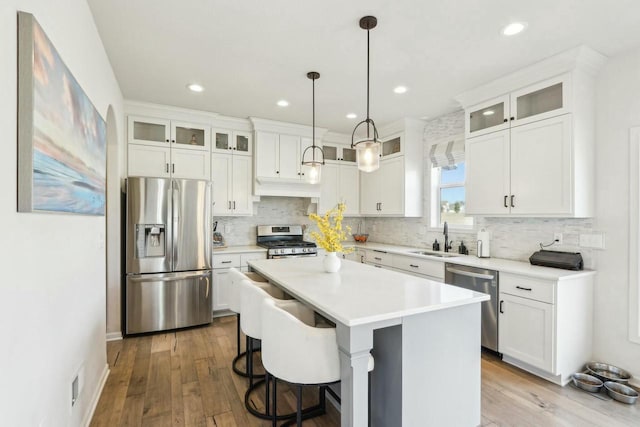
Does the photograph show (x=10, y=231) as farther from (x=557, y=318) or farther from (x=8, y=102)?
(x=557, y=318)

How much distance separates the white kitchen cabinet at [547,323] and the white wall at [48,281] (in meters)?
3.17

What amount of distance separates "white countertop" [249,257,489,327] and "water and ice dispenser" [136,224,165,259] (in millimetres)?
1491

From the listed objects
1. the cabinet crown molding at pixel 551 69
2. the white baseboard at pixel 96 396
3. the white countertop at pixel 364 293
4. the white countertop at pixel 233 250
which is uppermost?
the cabinet crown molding at pixel 551 69

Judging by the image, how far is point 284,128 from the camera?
4566 millimetres

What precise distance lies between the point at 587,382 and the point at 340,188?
369cm

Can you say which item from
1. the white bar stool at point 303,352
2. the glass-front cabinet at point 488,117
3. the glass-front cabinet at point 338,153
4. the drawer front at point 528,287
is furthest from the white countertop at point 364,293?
the glass-front cabinet at point 338,153

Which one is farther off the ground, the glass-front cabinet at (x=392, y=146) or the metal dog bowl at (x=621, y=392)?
the glass-front cabinet at (x=392, y=146)

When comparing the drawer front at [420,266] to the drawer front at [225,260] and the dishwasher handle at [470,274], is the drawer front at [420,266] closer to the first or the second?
the dishwasher handle at [470,274]

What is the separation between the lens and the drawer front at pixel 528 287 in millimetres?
2488

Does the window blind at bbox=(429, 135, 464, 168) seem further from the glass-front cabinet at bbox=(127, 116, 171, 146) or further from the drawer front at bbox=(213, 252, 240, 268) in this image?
the glass-front cabinet at bbox=(127, 116, 171, 146)

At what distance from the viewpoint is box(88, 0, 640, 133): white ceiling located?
2.02 m

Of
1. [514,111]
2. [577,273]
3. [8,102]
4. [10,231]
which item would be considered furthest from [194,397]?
[514,111]

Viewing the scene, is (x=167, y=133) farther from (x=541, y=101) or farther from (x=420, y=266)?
(x=541, y=101)

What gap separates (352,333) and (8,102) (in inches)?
60.5
